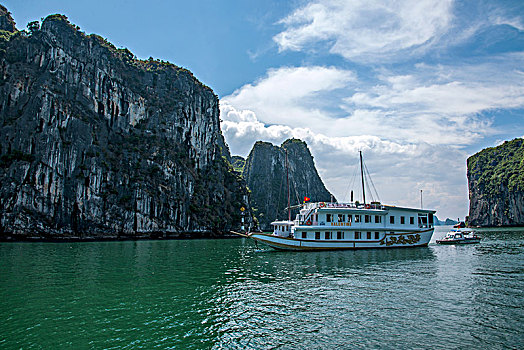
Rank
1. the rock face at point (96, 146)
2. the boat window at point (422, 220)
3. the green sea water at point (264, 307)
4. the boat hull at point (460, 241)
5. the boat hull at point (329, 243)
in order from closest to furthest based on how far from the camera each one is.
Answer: the green sea water at point (264, 307)
the boat hull at point (329, 243)
the boat window at point (422, 220)
the boat hull at point (460, 241)
the rock face at point (96, 146)

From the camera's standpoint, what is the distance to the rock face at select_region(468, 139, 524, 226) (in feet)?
484

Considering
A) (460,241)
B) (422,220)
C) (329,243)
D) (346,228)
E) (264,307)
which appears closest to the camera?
(264,307)

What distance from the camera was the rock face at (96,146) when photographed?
75875 millimetres

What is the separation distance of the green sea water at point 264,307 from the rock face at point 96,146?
55.9 meters

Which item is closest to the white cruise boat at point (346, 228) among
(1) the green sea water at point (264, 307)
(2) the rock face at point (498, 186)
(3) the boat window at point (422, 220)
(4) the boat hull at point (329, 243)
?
(4) the boat hull at point (329, 243)

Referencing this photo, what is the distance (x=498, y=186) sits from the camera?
159125 mm

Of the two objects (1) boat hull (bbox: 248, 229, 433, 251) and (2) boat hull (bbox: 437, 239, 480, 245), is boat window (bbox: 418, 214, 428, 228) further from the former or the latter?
(2) boat hull (bbox: 437, 239, 480, 245)

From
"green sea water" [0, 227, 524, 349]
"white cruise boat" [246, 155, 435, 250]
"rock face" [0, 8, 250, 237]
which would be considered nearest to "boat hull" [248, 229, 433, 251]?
"white cruise boat" [246, 155, 435, 250]

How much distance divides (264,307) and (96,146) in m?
87.1

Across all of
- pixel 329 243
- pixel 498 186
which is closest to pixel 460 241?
pixel 329 243

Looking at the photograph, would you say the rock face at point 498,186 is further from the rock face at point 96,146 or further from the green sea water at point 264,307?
the green sea water at point 264,307

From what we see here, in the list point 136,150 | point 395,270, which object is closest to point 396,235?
point 395,270

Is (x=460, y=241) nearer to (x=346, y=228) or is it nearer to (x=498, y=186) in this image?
(x=346, y=228)

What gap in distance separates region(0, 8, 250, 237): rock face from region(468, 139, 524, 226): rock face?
12801 cm
